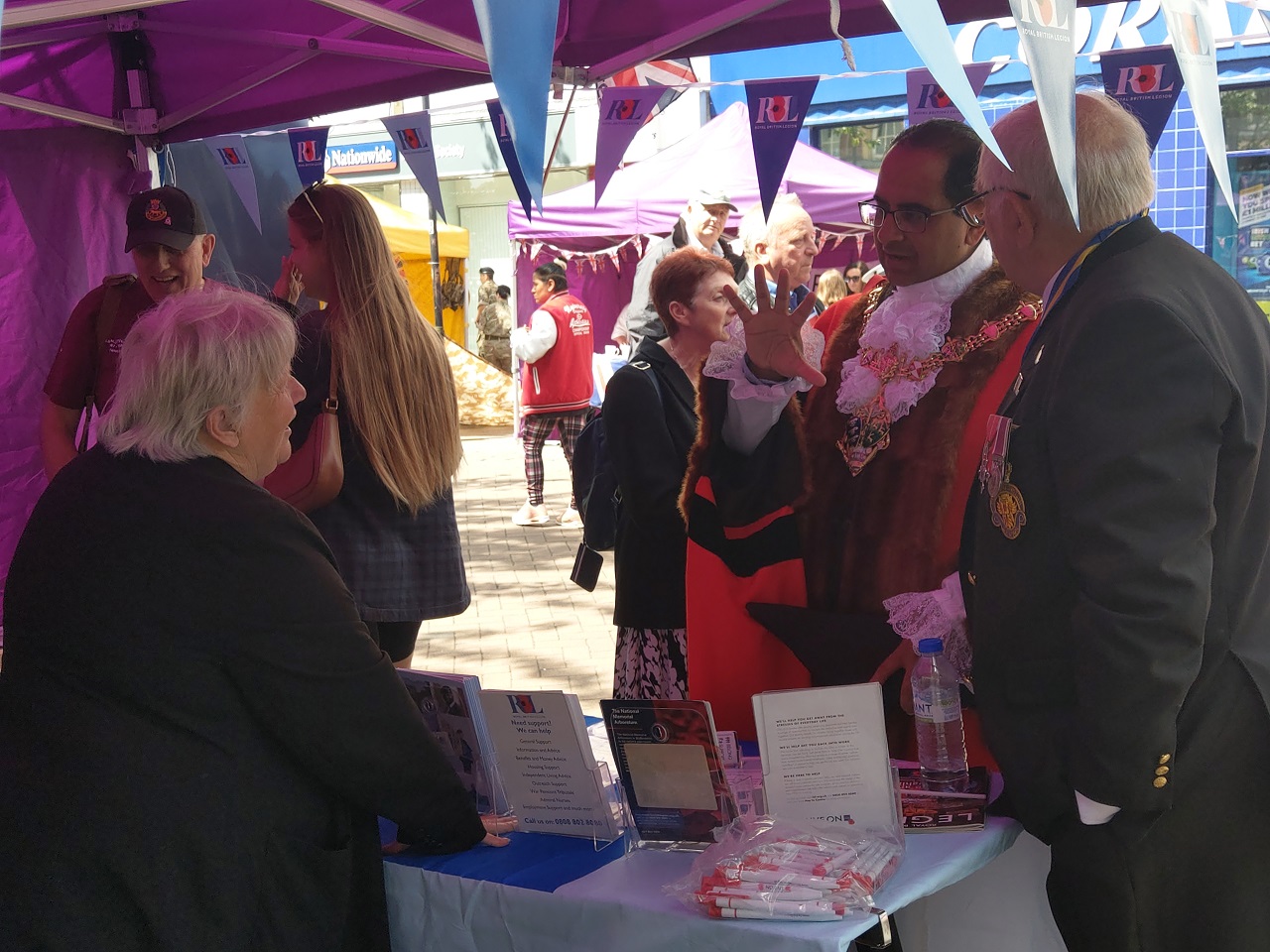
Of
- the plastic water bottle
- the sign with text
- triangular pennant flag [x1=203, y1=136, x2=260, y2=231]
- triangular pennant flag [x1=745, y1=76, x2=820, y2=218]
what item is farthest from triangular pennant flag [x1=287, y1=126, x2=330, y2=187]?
the sign with text

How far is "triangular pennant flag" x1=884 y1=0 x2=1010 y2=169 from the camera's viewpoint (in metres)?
1.32

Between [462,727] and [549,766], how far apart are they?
182 millimetres

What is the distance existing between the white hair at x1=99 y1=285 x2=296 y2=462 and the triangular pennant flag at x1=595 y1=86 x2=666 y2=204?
2.91 meters

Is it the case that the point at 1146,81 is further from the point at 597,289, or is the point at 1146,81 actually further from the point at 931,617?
the point at 597,289

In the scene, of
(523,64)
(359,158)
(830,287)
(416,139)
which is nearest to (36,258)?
(416,139)

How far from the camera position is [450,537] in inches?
130

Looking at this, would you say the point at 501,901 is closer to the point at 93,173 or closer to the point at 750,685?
the point at 750,685

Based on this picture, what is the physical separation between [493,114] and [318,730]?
3325mm

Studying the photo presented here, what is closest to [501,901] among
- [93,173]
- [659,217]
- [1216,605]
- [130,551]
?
[130,551]

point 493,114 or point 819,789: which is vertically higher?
point 493,114

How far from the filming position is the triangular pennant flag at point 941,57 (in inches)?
52.1

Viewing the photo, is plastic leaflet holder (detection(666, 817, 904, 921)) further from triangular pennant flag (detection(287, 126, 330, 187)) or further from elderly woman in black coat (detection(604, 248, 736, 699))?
triangular pennant flag (detection(287, 126, 330, 187))

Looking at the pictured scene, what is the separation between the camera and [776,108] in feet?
15.9

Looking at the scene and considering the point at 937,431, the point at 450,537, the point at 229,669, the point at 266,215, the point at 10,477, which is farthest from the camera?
the point at 266,215
